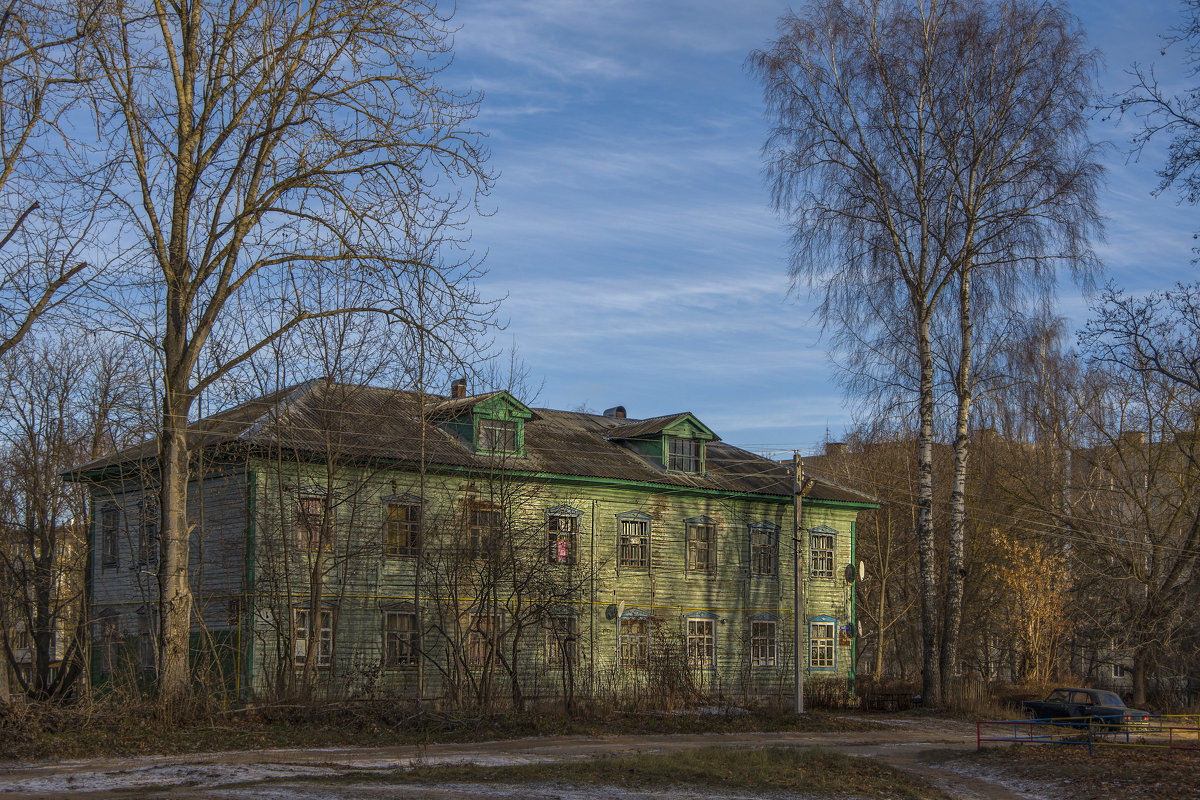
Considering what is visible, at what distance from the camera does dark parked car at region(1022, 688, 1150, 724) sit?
87.0ft

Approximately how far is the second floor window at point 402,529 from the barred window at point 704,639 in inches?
369

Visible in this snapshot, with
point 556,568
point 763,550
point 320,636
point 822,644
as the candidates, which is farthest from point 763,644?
point 320,636

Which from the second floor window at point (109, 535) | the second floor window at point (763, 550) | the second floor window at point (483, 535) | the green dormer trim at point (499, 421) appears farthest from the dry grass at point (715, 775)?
the second floor window at point (109, 535)

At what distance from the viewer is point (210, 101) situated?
1866 cm

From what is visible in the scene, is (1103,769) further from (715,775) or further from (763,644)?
(763,644)

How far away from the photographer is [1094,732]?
24.8m

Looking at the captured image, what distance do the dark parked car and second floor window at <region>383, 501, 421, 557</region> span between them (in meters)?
16.5

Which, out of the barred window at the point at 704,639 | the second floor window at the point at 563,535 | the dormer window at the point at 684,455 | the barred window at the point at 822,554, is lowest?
the barred window at the point at 704,639

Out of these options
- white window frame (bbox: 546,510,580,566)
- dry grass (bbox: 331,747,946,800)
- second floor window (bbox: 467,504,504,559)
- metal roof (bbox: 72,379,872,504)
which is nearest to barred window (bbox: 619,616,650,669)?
white window frame (bbox: 546,510,580,566)

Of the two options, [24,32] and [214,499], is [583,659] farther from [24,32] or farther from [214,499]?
[24,32]

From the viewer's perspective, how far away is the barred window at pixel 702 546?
34281 millimetres

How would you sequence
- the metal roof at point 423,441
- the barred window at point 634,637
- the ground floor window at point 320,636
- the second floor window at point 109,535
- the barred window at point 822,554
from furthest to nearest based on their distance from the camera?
the barred window at point 822,554
the barred window at point 634,637
the second floor window at point 109,535
the ground floor window at point 320,636
the metal roof at point 423,441

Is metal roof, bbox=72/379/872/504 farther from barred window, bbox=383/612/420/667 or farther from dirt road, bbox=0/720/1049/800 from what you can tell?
dirt road, bbox=0/720/1049/800

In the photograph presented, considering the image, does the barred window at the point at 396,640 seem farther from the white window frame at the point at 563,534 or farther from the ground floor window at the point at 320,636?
the white window frame at the point at 563,534
